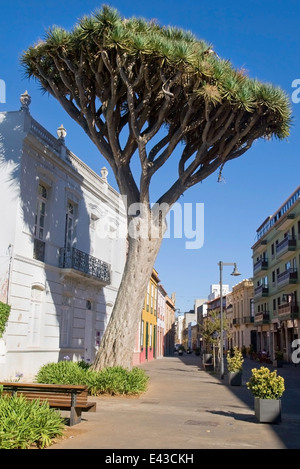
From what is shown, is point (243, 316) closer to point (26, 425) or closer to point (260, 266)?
point (260, 266)

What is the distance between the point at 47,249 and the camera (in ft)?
59.2

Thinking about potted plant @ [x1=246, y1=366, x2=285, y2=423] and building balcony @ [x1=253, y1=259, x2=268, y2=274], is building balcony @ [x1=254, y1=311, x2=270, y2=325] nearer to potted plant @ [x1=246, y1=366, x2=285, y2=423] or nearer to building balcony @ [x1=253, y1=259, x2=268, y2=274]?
building balcony @ [x1=253, y1=259, x2=268, y2=274]

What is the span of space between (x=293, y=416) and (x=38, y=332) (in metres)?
9.25

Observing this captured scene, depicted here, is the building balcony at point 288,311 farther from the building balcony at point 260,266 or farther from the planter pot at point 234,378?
the planter pot at point 234,378

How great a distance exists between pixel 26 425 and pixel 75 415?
7.12 feet

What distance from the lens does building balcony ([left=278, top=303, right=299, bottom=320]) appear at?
3897 cm

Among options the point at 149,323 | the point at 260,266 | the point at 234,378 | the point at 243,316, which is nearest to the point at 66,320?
the point at 234,378

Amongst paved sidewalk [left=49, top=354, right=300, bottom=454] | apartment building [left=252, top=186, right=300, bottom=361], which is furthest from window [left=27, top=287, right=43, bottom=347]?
apartment building [left=252, top=186, right=300, bottom=361]

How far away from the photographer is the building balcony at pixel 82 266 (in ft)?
62.1

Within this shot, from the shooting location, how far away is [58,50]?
14.6 metres
